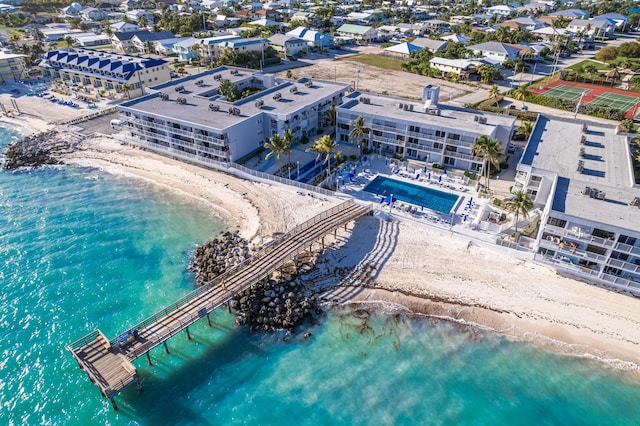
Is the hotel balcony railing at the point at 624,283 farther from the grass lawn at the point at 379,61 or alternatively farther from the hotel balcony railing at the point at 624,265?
the grass lawn at the point at 379,61

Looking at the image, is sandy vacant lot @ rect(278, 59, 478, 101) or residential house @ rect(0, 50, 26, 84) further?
residential house @ rect(0, 50, 26, 84)

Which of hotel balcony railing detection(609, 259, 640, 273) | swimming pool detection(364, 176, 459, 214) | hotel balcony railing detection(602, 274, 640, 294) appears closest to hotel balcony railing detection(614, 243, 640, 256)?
hotel balcony railing detection(609, 259, 640, 273)

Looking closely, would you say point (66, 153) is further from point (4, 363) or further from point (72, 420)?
point (72, 420)

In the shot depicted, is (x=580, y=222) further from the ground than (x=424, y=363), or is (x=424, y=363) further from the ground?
(x=580, y=222)

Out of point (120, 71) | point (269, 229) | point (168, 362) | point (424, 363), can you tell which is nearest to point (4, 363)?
point (168, 362)

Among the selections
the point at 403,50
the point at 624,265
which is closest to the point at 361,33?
the point at 403,50

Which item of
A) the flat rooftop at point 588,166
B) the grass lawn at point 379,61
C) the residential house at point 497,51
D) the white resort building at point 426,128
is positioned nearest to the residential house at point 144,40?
the grass lawn at point 379,61

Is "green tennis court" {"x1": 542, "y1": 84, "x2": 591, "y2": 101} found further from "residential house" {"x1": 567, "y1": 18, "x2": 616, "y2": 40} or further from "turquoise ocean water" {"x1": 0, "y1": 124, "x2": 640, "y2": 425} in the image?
"turquoise ocean water" {"x1": 0, "y1": 124, "x2": 640, "y2": 425}
